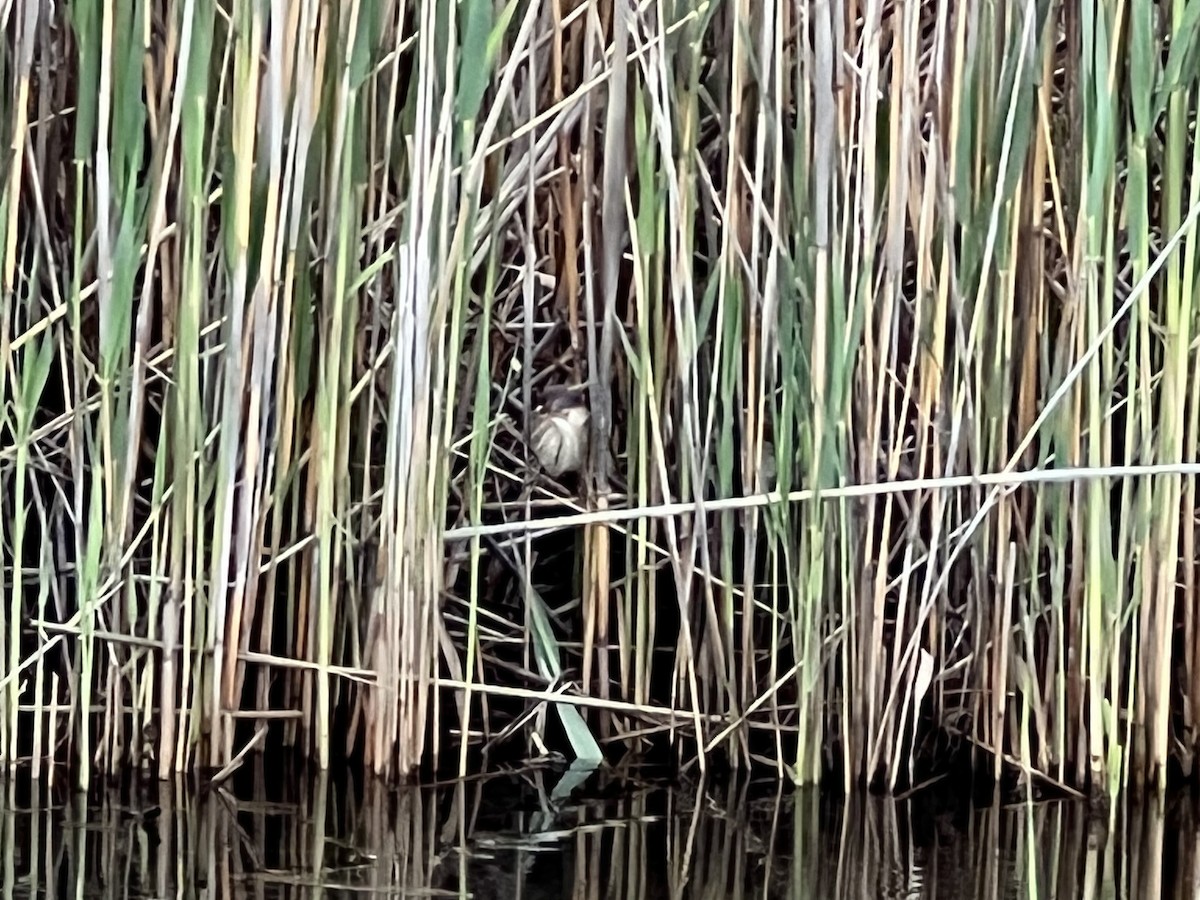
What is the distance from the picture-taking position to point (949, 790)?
167 centimetres

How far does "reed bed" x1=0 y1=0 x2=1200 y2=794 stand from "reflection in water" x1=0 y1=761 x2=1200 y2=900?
6cm

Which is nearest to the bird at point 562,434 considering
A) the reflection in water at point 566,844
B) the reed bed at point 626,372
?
the reed bed at point 626,372

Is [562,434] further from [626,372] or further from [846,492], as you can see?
[846,492]

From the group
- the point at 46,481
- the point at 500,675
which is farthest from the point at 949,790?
the point at 46,481

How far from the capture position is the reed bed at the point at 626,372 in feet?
4.97

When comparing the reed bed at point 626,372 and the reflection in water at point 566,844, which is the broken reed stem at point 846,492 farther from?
the reflection in water at point 566,844

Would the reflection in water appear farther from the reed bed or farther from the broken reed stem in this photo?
the broken reed stem

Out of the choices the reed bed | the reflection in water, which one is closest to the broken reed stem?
the reed bed

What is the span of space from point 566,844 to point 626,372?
20.2 inches

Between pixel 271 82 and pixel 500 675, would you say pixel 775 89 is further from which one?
pixel 500 675

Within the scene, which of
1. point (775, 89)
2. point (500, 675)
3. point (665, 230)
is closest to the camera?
point (775, 89)

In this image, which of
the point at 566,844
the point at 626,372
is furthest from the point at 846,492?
the point at 566,844

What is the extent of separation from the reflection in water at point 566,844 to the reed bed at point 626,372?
6 cm

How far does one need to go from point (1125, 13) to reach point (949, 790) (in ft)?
2.71
